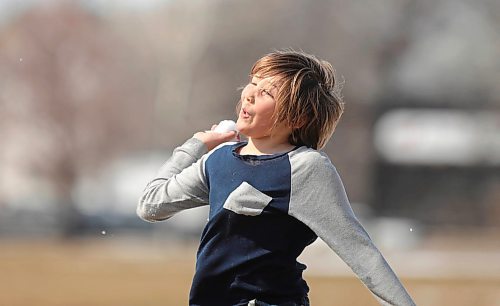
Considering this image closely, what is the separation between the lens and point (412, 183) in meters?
51.9

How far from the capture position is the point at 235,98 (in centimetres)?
4653

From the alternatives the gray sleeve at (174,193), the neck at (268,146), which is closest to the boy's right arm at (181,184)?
the gray sleeve at (174,193)

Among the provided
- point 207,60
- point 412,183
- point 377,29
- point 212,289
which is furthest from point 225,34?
point 212,289

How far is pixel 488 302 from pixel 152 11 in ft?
147

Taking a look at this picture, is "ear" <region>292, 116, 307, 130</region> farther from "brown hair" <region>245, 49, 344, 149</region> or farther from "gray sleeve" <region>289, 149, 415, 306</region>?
"gray sleeve" <region>289, 149, 415, 306</region>

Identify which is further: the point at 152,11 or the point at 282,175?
the point at 152,11

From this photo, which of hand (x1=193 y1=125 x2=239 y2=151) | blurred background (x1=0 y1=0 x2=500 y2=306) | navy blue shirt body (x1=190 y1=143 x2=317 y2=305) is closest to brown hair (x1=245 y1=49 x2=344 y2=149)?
navy blue shirt body (x1=190 y1=143 x2=317 y2=305)

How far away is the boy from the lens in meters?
3.81

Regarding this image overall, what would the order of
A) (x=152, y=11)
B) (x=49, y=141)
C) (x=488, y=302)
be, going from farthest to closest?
(x=152, y=11), (x=49, y=141), (x=488, y=302)

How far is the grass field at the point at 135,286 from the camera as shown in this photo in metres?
15.6

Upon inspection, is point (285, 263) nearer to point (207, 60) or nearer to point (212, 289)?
point (212, 289)

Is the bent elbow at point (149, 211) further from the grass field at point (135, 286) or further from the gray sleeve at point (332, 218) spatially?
the grass field at point (135, 286)

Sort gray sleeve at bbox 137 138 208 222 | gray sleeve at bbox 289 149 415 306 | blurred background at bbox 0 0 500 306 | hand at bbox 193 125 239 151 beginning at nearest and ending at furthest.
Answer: gray sleeve at bbox 289 149 415 306 < gray sleeve at bbox 137 138 208 222 < hand at bbox 193 125 239 151 < blurred background at bbox 0 0 500 306

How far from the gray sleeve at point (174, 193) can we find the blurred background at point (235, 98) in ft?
132
